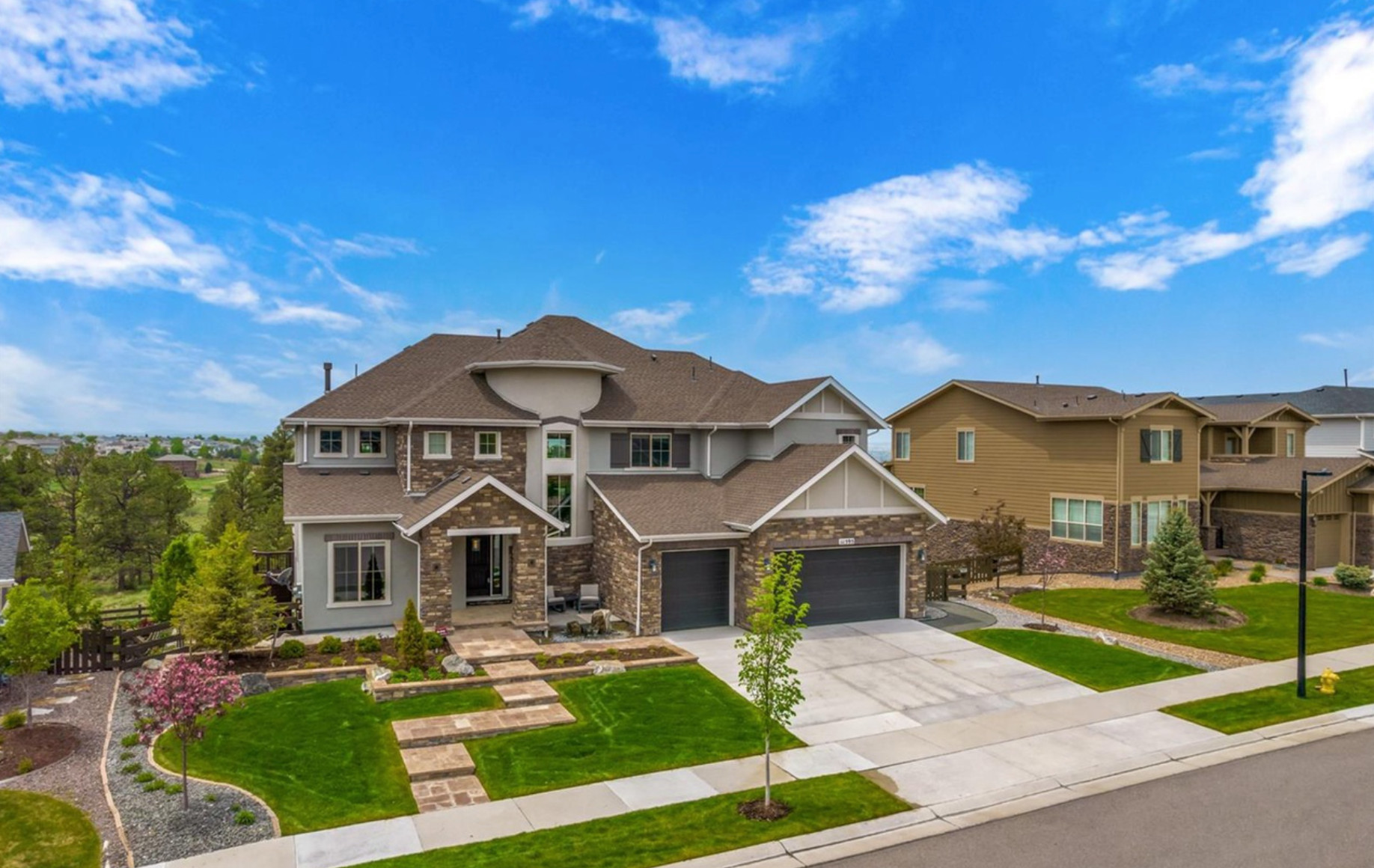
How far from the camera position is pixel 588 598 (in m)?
22.7

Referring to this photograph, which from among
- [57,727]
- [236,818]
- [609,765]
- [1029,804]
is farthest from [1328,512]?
[57,727]

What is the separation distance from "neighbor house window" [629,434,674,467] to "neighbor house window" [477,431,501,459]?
426cm

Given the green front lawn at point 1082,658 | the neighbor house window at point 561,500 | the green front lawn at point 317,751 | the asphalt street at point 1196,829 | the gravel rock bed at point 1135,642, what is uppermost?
the neighbor house window at point 561,500

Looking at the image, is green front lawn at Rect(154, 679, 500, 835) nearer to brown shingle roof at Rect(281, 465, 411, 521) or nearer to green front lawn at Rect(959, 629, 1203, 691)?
brown shingle roof at Rect(281, 465, 411, 521)

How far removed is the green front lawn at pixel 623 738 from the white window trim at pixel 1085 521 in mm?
19863

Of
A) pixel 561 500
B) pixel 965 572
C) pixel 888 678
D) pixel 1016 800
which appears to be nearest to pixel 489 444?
pixel 561 500

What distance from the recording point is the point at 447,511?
19.5 meters

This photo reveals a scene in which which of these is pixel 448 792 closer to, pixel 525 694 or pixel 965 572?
pixel 525 694

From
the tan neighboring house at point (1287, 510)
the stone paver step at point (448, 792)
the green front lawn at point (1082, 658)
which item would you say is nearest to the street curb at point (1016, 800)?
the green front lawn at point (1082, 658)

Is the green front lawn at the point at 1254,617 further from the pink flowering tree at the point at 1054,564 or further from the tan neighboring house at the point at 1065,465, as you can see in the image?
A: the tan neighboring house at the point at 1065,465

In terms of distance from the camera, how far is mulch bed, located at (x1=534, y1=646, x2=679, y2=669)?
1706 cm

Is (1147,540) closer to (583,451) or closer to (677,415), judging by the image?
(677,415)

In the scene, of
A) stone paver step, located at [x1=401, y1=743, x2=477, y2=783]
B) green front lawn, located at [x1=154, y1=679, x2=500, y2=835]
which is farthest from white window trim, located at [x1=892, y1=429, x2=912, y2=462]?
stone paver step, located at [x1=401, y1=743, x2=477, y2=783]

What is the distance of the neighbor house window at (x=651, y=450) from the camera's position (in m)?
25.0
